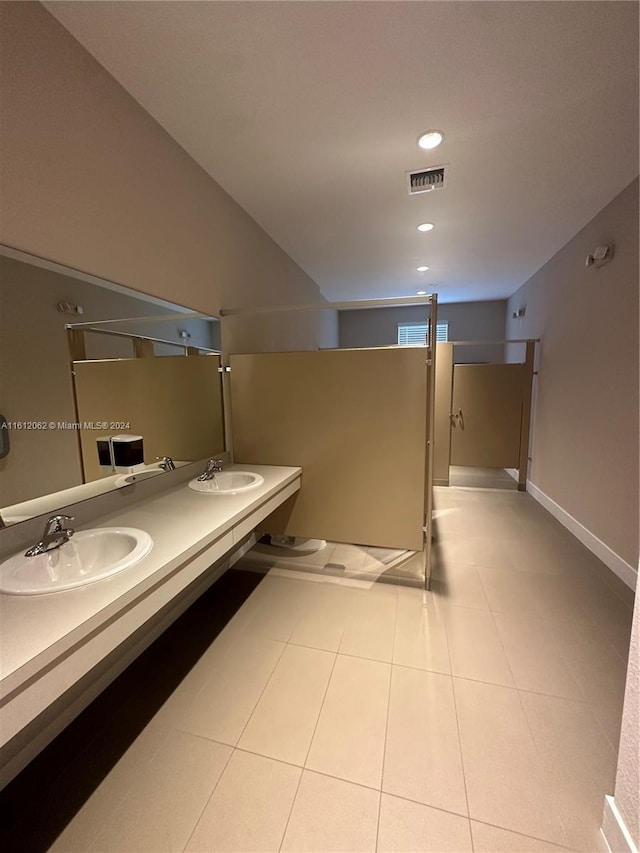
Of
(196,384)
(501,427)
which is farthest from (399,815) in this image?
(501,427)

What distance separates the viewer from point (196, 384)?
7.44 ft

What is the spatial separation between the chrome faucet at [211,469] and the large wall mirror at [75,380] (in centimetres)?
18

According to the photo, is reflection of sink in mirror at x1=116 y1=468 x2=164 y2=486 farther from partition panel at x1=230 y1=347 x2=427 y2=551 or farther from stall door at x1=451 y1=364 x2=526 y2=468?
stall door at x1=451 y1=364 x2=526 y2=468

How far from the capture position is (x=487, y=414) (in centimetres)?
455

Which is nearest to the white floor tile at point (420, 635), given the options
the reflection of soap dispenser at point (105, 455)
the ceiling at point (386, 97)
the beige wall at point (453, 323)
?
the reflection of soap dispenser at point (105, 455)

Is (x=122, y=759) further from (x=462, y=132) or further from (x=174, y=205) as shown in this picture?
(x=462, y=132)

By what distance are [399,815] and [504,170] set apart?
10.8ft

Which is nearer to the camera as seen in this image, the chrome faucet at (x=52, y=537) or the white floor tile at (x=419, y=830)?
the white floor tile at (x=419, y=830)

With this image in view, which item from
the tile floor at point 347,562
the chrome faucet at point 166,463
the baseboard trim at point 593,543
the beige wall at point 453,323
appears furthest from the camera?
the beige wall at point 453,323

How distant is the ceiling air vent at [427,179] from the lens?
2.18 meters

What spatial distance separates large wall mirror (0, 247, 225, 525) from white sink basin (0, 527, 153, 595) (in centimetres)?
19

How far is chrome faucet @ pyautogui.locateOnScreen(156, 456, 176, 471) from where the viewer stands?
1.97 m

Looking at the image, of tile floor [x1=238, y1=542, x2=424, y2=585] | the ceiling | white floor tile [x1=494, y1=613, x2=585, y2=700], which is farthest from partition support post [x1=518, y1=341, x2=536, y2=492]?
white floor tile [x1=494, y1=613, x2=585, y2=700]

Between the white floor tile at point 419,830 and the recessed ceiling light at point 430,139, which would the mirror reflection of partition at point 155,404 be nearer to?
the white floor tile at point 419,830
